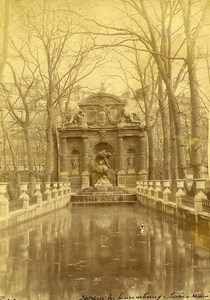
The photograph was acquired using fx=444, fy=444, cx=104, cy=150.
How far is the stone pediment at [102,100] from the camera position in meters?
40.2

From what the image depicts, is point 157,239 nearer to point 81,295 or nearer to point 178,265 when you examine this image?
point 178,265

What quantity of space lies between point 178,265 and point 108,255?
A: 5.58 ft

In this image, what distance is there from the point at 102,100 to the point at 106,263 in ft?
108

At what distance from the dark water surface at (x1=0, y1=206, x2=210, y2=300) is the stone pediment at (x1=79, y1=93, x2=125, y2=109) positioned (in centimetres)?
2710

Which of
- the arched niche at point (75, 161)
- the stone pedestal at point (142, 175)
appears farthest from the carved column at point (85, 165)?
the stone pedestal at point (142, 175)

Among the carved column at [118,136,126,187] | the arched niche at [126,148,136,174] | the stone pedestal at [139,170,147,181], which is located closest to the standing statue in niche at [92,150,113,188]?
the carved column at [118,136,126,187]

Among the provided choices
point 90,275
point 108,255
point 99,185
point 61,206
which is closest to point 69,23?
point 61,206

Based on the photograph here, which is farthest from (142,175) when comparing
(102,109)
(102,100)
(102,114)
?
(102,100)

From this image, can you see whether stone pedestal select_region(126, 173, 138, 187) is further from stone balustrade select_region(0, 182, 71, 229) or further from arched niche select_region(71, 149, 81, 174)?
stone balustrade select_region(0, 182, 71, 229)

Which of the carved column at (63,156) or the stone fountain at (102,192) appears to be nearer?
the stone fountain at (102,192)

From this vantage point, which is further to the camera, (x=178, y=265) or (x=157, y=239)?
(x=157, y=239)

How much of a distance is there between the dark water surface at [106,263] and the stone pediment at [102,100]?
1067 inches

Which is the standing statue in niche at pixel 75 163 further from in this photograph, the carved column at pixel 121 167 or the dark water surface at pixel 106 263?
the dark water surface at pixel 106 263

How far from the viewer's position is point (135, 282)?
684 centimetres
